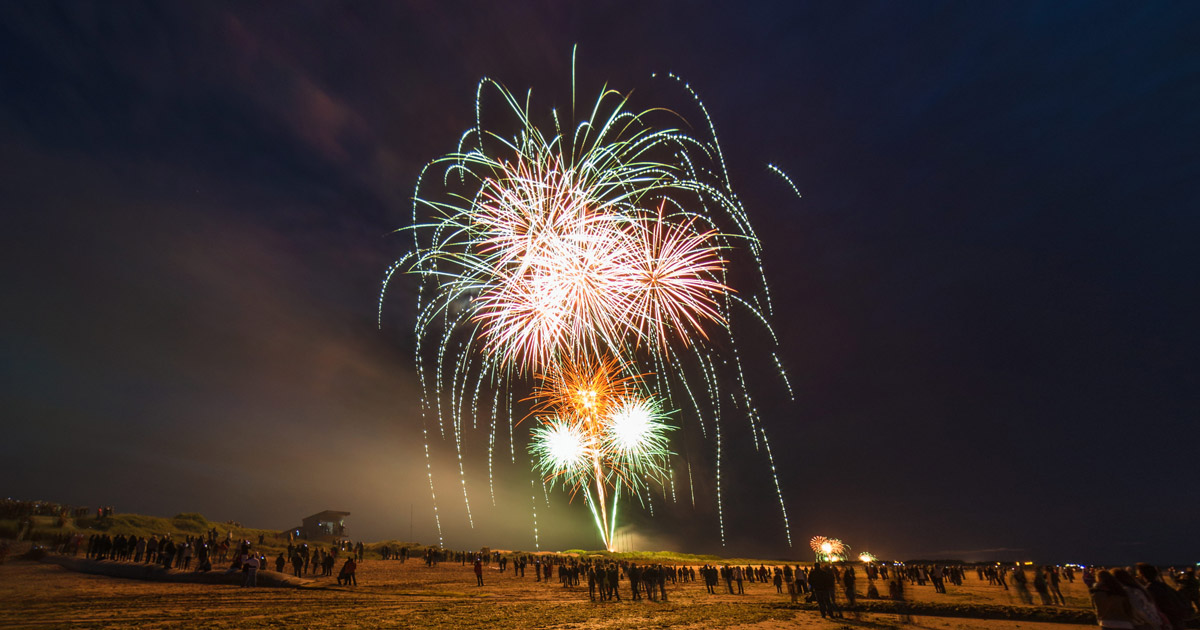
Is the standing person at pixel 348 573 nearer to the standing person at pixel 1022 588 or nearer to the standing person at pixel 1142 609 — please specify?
the standing person at pixel 1142 609

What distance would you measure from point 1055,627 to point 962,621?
2.79 metres

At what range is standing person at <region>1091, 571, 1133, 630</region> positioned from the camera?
324 inches

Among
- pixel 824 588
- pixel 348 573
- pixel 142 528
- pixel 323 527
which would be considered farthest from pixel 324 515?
pixel 824 588

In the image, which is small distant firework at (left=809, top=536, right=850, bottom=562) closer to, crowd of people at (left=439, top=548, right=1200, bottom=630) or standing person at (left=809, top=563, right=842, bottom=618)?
crowd of people at (left=439, top=548, right=1200, bottom=630)

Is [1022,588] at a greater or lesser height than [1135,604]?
lesser

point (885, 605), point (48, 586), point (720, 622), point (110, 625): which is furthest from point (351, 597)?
point (885, 605)

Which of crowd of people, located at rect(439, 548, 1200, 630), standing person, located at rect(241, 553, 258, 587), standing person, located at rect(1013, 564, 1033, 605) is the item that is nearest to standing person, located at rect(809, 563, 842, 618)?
crowd of people, located at rect(439, 548, 1200, 630)

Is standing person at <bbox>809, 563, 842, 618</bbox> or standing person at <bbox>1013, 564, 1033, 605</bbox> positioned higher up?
standing person at <bbox>809, 563, 842, 618</bbox>

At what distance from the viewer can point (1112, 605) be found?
836 centimetres

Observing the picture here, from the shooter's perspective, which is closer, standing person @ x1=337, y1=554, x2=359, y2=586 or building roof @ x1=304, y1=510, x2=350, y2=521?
standing person @ x1=337, y1=554, x2=359, y2=586

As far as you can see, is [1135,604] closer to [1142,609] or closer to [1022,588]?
[1142,609]

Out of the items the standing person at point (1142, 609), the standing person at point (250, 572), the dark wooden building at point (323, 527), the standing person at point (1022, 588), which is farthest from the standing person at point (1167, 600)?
the dark wooden building at point (323, 527)


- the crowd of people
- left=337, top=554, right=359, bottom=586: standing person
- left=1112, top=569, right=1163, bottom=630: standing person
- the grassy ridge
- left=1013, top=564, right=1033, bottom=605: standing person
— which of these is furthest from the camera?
the grassy ridge

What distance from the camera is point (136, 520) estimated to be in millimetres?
51750
